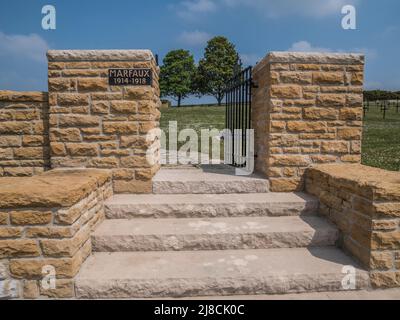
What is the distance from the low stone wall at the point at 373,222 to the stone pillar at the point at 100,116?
282 cm

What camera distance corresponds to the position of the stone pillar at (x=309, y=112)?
15.2ft

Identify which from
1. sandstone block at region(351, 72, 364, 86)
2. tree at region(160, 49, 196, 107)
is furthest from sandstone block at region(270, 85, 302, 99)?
tree at region(160, 49, 196, 107)

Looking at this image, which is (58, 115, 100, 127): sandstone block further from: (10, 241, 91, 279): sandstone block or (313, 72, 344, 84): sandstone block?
(313, 72, 344, 84): sandstone block

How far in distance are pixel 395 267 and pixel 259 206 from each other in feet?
5.53

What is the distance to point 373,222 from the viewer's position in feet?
10.0

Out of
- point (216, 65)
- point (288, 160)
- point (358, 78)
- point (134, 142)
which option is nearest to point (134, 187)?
point (134, 142)

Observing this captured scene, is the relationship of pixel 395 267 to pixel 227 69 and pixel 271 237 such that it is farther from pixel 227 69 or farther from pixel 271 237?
pixel 227 69

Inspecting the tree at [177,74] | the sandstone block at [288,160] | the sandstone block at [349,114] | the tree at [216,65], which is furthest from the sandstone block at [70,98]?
the tree at [177,74]

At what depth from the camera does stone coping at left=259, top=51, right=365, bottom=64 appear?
459cm

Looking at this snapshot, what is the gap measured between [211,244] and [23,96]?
147 inches

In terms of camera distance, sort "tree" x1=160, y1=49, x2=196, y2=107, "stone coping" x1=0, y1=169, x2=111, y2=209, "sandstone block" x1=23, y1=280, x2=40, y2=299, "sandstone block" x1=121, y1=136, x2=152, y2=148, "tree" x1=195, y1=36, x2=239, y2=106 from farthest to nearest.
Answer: "tree" x1=160, y1=49, x2=196, y2=107, "tree" x1=195, y1=36, x2=239, y2=106, "sandstone block" x1=121, y1=136, x2=152, y2=148, "sandstone block" x1=23, y1=280, x2=40, y2=299, "stone coping" x1=0, y1=169, x2=111, y2=209

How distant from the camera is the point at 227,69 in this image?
43000mm

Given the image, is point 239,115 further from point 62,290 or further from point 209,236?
point 62,290

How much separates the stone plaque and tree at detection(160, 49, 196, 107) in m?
44.9
